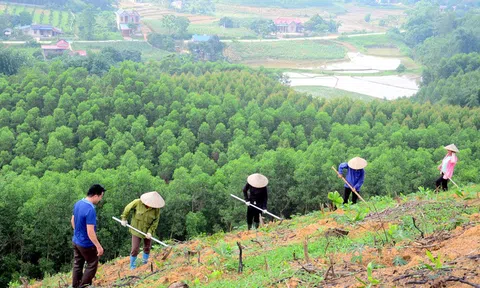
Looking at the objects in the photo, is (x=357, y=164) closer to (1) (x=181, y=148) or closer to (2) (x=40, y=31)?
(1) (x=181, y=148)

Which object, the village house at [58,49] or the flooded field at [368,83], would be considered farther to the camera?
the village house at [58,49]

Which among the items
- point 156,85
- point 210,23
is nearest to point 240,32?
point 210,23

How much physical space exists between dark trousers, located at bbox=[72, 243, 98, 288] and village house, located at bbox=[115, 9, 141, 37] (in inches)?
2220

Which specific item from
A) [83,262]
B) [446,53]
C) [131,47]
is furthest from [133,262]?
[446,53]

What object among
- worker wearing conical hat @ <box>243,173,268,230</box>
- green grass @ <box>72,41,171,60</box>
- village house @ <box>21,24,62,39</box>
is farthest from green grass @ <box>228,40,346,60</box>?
worker wearing conical hat @ <box>243,173,268,230</box>

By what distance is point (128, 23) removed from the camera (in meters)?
63.0

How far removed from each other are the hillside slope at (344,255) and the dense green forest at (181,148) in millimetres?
7649

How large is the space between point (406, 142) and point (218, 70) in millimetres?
18803

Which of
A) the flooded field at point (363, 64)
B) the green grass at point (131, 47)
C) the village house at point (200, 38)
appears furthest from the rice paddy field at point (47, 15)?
the flooded field at point (363, 64)

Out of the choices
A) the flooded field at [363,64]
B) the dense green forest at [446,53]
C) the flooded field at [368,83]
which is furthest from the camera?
the flooded field at [363,64]

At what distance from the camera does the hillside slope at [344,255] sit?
5.21m

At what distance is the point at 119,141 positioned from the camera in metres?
24.5

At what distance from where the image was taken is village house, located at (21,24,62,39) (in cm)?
5647

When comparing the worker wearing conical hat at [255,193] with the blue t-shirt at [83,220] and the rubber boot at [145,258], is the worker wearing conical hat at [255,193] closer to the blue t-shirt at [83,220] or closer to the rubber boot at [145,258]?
the rubber boot at [145,258]
